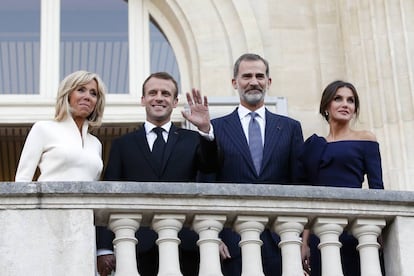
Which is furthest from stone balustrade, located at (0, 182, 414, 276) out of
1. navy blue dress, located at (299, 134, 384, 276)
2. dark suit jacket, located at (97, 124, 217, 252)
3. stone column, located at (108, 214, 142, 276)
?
dark suit jacket, located at (97, 124, 217, 252)

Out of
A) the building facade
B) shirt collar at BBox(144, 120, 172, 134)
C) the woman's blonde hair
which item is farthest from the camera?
the building facade

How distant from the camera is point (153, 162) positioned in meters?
7.95

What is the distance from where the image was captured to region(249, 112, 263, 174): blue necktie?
8.04m

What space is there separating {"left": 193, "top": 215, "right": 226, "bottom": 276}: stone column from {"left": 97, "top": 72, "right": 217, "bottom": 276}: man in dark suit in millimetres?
267

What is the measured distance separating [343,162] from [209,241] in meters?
1.04

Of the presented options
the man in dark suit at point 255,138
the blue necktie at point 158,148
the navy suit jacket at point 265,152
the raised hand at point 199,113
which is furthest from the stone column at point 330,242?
the blue necktie at point 158,148

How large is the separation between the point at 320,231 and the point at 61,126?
170 centimetres

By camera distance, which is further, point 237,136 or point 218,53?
point 218,53

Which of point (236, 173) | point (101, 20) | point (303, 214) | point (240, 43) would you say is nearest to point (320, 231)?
point (303, 214)

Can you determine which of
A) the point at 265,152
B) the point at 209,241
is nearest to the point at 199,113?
the point at 265,152

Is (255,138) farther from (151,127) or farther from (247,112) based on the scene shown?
(151,127)

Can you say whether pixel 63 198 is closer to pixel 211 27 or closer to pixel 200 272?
pixel 200 272

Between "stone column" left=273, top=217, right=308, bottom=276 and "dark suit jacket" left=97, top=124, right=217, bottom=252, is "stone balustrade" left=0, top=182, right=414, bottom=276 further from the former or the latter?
"dark suit jacket" left=97, top=124, right=217, bottom=252

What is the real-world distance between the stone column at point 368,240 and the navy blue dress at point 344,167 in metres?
0.14
